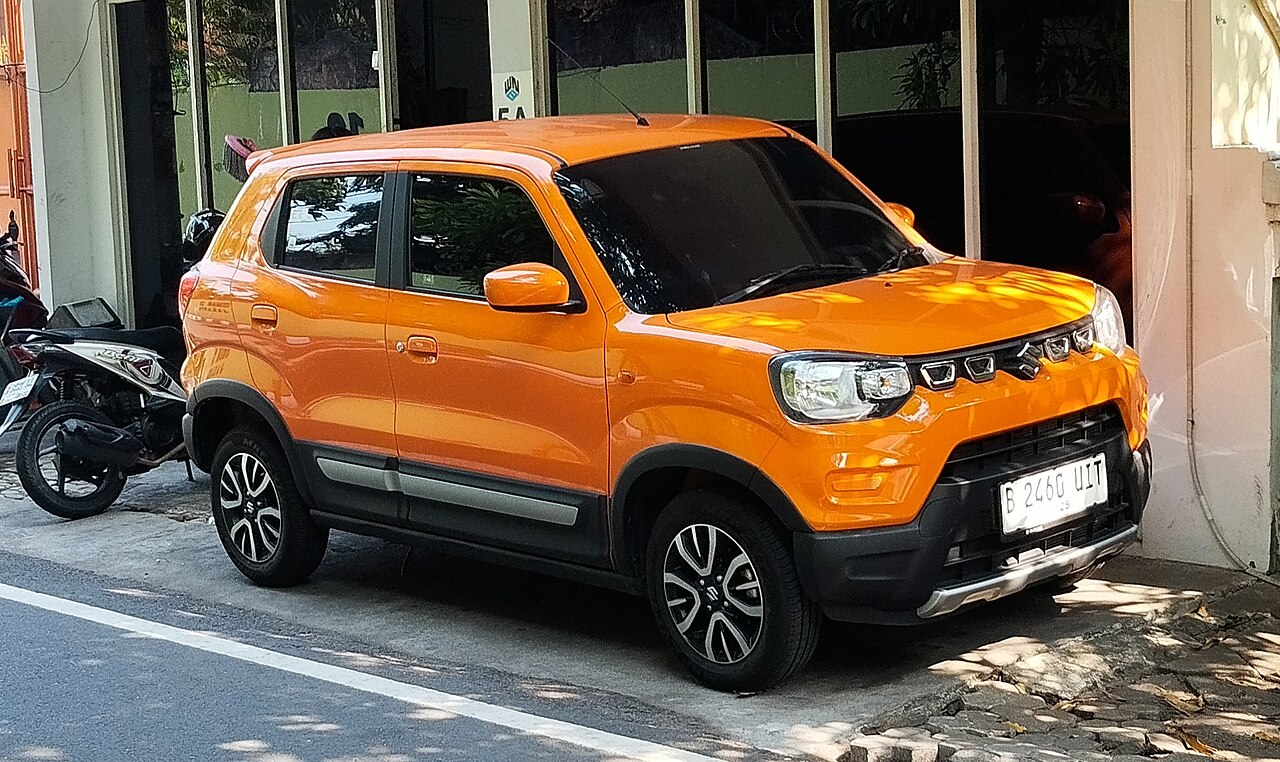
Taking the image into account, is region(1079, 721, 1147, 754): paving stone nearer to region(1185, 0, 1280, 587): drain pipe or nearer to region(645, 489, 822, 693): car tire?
region(645, 489, 822, 693): car tire

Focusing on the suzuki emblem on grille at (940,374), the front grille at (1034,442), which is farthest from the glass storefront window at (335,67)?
the suzuki emblem on grille at (940,374)

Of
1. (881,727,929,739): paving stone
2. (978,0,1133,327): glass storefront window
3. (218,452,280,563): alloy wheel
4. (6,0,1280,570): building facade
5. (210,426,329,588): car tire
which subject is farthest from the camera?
(978,0,1133,327): glass storefront window

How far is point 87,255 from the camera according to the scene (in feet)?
46.7

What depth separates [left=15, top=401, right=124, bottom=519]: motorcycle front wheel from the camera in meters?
9.54

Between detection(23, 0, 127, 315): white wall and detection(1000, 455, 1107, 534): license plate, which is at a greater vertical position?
detection(23, 0, 127, 315): white wall

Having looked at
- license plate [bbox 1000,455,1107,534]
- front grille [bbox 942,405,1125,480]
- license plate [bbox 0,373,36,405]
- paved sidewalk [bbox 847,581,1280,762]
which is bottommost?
paved sidewalk [bbox 847,581,1280,762]

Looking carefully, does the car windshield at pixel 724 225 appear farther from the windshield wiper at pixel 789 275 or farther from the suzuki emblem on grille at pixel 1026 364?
the suzuki emblem on grille at pixel 1026 364

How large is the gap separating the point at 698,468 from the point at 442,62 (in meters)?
6.57

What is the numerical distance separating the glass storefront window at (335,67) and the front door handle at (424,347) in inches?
220

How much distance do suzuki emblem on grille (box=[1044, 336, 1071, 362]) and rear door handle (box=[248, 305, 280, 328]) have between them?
339cm

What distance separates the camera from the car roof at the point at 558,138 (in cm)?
672

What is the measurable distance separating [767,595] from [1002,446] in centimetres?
95

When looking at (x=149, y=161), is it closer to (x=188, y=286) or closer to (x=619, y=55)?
(x=619, y=55)

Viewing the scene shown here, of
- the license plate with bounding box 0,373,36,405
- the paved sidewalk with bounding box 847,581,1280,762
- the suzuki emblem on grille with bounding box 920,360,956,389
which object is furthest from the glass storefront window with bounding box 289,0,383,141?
the paved sidewalk with bounding box 847,581,1280,762
